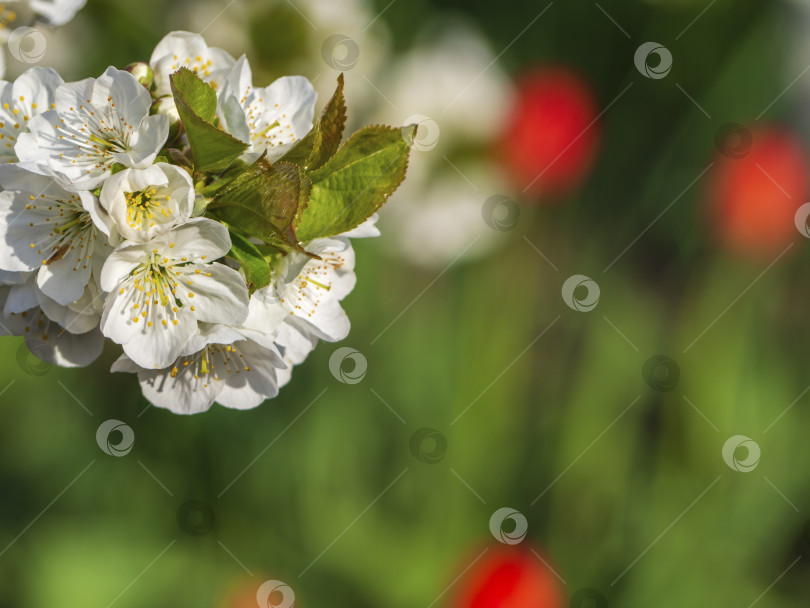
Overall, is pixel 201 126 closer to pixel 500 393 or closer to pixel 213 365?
pixel 213 365

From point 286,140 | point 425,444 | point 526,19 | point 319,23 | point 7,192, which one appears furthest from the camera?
point 526,19

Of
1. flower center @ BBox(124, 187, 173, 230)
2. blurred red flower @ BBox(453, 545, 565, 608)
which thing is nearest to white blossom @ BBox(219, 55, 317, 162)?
flower center @ BBox(124, 187, 173, 230)

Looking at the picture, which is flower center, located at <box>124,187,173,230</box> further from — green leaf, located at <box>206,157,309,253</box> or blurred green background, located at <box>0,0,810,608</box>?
blurred green background, located at <box>0,0,810,608</box>

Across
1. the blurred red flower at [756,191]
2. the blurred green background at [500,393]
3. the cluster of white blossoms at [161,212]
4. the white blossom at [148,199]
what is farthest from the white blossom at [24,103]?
the blurred red flower at [756,191]

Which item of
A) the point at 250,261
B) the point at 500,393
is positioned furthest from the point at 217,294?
the point at 500,393

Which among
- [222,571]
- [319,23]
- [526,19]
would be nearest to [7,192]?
[319,23]

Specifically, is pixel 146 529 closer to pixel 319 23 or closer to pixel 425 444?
pixel 425 444
